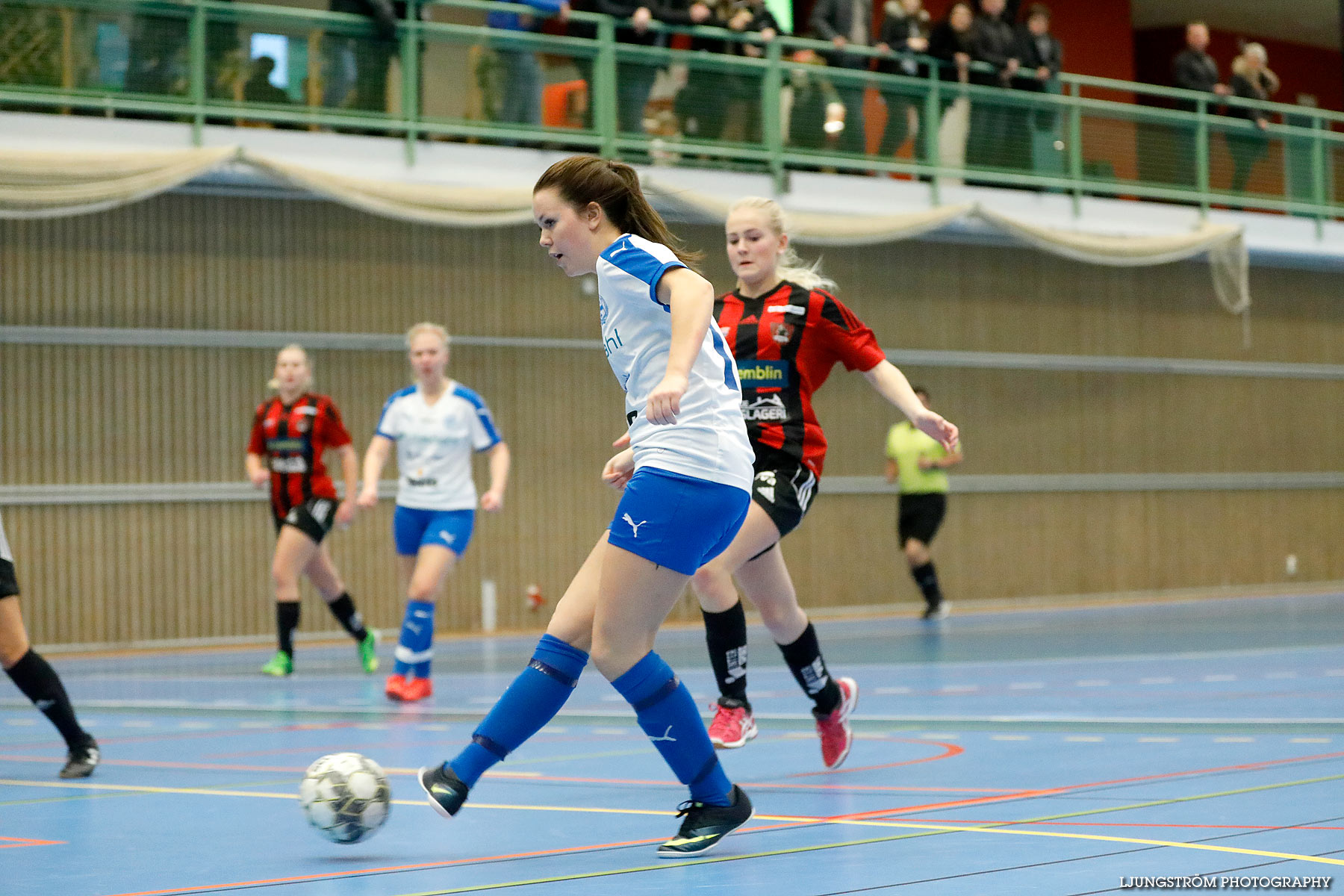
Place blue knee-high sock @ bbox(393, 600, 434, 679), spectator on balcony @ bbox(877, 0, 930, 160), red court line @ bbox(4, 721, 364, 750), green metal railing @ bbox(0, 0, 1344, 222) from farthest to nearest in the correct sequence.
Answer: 1. spectator on balcony @ bbox(877, 0, 930, 160)
2. green metal railing @ bbox(0, 0, 1344, 222)
3. blue knee-high sock @ bbox(393, 600, 434, 679)
4. red court line @ bbox(4, 721, 364, 750)

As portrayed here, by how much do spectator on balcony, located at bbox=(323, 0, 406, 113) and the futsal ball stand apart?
35.6 feet

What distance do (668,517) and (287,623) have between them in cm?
760

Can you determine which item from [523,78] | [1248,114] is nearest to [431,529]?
[523,78]

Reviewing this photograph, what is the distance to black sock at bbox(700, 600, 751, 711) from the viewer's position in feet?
19.6

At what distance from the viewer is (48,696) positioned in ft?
19.5

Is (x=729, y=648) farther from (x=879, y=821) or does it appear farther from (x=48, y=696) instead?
(x=48, y=696)

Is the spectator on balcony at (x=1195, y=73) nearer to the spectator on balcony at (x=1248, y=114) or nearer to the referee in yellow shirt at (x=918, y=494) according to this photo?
the spectator on balcony at (x=1248, y=114)

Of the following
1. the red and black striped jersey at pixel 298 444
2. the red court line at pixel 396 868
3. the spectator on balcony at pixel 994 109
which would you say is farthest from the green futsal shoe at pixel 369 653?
the spectator on balcony at pixel 994 109

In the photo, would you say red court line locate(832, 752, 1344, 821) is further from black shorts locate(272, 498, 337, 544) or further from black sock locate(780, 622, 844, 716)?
black shorts locate(272, 498, 337, 544)

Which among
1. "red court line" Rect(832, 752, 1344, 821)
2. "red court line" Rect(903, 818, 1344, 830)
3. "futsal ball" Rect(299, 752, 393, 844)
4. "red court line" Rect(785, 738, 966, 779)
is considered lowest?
"red court line" Rect(785, 738, 966, 779)

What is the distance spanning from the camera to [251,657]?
13.3 meters

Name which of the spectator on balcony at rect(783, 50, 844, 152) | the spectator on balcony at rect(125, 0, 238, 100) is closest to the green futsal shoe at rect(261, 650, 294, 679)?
the spectator on balcony at rect(125, 0, 238, 100)

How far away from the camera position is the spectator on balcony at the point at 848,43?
1694 centimetres

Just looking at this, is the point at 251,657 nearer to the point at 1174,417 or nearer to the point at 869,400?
the point at 869,400
